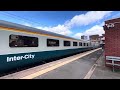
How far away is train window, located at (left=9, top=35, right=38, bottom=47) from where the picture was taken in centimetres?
854

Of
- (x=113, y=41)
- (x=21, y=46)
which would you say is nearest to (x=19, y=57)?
(x=21, y=46)

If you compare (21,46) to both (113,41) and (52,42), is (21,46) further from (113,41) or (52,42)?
(113,41)

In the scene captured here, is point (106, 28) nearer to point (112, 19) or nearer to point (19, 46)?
point (112, 19)

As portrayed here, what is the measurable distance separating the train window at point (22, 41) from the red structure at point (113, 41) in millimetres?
5220

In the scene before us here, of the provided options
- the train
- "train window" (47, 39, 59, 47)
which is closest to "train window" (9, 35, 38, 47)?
the train

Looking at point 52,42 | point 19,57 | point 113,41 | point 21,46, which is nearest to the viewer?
point 19,57

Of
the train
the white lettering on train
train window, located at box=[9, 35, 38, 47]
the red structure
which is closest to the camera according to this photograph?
the train

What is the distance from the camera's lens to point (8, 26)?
27.4 ft

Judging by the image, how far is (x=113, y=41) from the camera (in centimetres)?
1083

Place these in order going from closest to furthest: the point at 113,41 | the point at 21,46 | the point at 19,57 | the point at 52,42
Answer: the point at 19,57 < the point at 21,46 < the point at 113,41 < the point at 52,42

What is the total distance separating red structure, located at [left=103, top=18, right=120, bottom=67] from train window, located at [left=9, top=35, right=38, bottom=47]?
5.22 meters

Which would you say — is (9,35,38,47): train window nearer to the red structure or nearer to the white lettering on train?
the white lettering on train

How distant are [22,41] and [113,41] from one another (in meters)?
6.25
